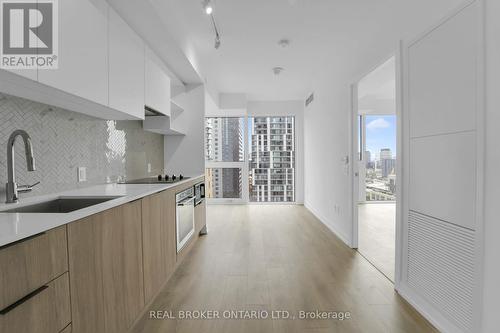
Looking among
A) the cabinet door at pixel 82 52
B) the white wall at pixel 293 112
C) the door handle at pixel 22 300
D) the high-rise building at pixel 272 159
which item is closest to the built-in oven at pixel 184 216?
the cabinet door at pixel 82 52

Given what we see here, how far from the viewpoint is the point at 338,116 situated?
355 cm

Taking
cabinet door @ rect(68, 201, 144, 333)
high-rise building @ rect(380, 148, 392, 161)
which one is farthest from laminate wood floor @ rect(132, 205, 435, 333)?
high-rise building @ rect(380, 148, 392, 161)

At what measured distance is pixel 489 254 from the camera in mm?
1308

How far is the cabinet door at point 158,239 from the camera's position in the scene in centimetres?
180

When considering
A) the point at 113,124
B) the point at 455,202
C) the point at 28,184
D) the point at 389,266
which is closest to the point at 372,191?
the point at 389,266

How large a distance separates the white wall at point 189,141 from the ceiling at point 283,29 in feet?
1.64

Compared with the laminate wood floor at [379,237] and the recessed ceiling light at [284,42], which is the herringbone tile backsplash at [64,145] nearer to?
the recessed ceiling light at [284,42]

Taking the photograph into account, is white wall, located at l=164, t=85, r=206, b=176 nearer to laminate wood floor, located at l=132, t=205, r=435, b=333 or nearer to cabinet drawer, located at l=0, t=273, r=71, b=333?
laminate wood floor, located at l=132, t=205, r=435, b=333

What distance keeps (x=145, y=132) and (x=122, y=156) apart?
0.63 m

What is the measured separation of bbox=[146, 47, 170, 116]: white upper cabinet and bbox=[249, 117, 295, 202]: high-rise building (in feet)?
11.5

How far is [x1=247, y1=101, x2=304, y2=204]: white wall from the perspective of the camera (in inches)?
244

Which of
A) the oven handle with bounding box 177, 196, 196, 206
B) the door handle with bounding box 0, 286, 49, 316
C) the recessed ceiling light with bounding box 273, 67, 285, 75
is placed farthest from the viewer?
the recessed ceiling light with bounding box 273, 67, 285, 75

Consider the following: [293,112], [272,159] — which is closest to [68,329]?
[272,159]

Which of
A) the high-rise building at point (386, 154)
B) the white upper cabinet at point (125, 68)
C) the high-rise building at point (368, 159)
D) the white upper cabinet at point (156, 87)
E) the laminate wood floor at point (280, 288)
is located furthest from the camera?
the high-rise building at point (368, 159)
